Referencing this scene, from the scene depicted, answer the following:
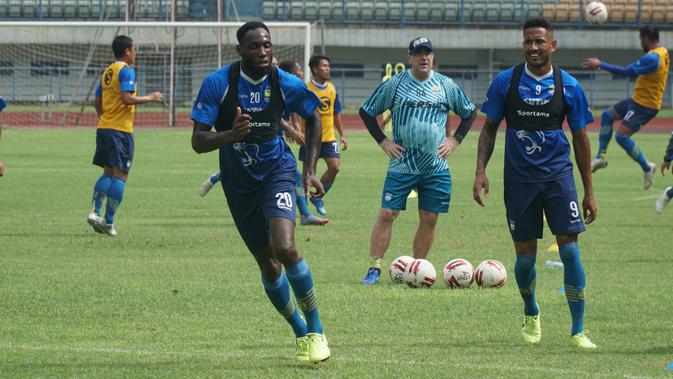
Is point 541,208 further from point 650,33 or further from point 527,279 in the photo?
point 650,33

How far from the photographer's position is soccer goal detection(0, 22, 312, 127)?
42.3 metres

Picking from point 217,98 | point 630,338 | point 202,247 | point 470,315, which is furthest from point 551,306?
point 202,247

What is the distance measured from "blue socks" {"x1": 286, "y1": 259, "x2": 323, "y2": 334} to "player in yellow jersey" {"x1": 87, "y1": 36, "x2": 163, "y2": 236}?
309 inches

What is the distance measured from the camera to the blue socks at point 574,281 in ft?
26.7

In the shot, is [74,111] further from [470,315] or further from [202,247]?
[470,315]

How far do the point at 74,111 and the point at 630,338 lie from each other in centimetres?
3959

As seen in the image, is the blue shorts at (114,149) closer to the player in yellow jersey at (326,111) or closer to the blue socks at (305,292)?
the player in yellow jersey at (326,111)

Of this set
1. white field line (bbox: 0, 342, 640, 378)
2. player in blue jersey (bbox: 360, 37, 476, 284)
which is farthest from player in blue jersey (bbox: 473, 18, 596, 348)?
player in blue jersey (bbox: 360, 37, 476, 284)

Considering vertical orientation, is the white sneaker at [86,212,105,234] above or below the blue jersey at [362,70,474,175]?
below

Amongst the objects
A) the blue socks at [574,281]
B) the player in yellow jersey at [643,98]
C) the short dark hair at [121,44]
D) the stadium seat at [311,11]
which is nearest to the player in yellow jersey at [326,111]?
the short dark hair at [121,44]

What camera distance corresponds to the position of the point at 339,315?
9.33 metres

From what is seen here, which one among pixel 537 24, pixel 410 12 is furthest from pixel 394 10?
pixel 537 24

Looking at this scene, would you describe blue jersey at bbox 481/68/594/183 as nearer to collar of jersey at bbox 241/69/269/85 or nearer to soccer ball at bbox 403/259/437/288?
collar of jersey at bbox 241/69/269/85

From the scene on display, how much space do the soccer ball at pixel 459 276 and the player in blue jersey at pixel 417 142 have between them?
2.03 ft
